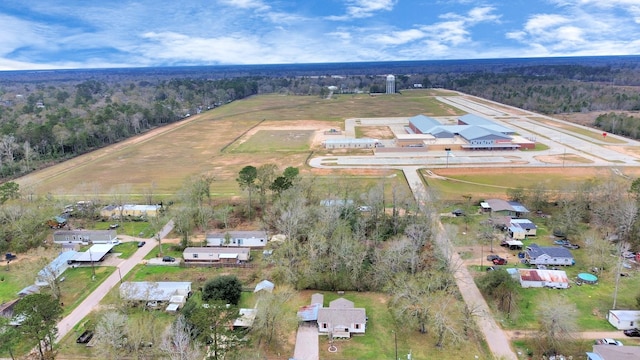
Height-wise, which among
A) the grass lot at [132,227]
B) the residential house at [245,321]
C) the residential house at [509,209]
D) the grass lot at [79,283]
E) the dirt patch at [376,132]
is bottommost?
the grass lot at [79,283]

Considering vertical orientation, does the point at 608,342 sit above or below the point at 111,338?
below

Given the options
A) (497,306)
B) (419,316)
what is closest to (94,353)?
(419,316)

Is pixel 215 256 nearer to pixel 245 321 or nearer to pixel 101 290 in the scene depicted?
pixel 101 290

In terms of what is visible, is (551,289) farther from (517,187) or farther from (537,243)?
(517,187)

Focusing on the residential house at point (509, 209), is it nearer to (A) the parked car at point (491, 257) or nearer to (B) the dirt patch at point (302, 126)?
(A) the parked car at point (491, 257)

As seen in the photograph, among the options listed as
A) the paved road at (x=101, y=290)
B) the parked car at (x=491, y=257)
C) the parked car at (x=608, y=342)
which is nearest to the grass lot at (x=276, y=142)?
the paved road at (x=101, y=290)

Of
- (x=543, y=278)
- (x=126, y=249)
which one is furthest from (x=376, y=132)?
(x=543, y=278)
